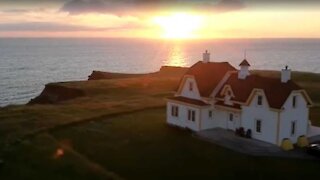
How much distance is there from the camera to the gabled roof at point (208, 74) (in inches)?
1693

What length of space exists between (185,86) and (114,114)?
9.15m

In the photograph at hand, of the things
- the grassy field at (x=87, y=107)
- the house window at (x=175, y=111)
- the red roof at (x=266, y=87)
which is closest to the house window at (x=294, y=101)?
the red roof at (x=266, y=87)

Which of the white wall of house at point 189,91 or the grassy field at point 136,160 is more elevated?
the white wall of house at point 189,91

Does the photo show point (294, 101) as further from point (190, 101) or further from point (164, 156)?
point (164, 156)

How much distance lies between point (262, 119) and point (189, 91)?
30.2 feet

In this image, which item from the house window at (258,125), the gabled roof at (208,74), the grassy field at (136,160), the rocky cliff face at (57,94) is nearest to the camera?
the grassy field at (136,160)

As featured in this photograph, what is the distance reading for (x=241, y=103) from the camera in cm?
3978

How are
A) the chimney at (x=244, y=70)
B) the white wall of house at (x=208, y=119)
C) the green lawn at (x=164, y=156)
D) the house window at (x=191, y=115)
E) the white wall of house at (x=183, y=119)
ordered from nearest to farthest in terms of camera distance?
the green lawn at (x=164, y=156), the white wall of house at (x=208, y=119), the white wall of house at (x=183, y=119), the chimney at (x=244, y=70), the house window at (x=191, y=115)

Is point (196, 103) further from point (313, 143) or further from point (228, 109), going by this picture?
point (313, 143)

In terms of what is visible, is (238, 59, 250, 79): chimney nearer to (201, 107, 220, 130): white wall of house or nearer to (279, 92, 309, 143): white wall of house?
(201, 107, 220, 130): white wall of house

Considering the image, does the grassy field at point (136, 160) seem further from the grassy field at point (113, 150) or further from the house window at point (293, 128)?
the house window at point (293, 128)

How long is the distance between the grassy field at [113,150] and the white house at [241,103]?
2.76 metres

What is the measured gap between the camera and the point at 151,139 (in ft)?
128

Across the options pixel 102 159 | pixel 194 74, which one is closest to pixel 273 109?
pixel 194 74
